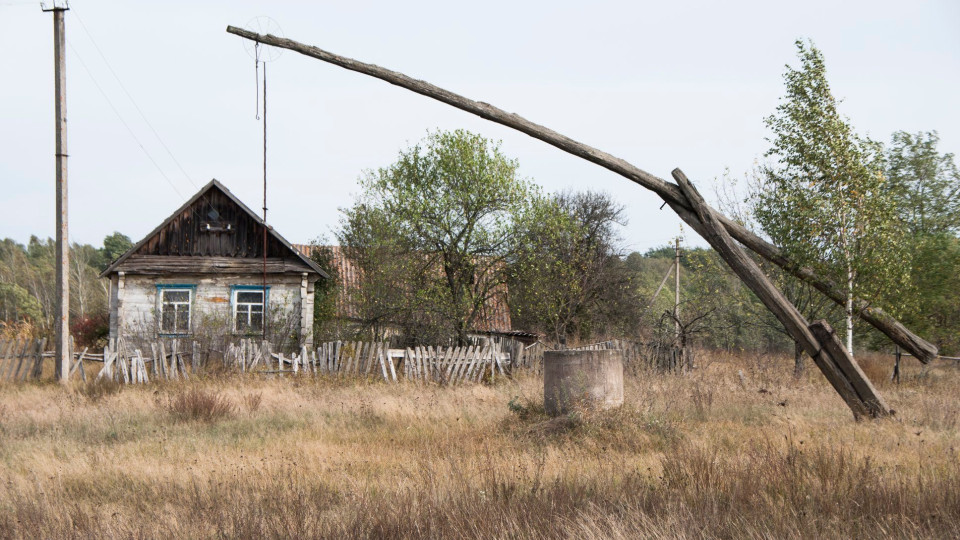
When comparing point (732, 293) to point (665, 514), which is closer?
point (665, 514)

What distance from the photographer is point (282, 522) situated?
15.0 feet

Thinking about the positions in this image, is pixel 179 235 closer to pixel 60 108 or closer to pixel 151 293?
pixel 151 293

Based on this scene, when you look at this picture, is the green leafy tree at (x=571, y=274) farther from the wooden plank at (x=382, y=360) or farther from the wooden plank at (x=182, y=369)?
the wooden plank at (x=182, y=369)

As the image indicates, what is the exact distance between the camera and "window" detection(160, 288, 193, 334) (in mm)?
22500

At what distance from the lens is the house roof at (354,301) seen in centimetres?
2336

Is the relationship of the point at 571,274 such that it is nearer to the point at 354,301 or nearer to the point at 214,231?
the point at 354,301

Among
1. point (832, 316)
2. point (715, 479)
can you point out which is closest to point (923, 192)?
point (832, 316)

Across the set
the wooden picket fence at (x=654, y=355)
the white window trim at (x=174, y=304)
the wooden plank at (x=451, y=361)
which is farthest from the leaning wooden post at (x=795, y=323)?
the white window trim at (x=174, y=304)

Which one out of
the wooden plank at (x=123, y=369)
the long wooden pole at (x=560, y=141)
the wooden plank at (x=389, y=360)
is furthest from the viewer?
the wooden plank at (x=389, y=360)

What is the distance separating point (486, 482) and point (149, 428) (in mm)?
5653

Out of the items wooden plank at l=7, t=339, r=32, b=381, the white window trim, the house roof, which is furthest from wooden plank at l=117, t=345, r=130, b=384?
the house roof

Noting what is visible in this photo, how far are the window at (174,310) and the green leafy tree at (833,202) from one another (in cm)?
1664

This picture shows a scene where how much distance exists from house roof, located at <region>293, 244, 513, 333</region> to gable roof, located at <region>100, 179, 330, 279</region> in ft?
5.67

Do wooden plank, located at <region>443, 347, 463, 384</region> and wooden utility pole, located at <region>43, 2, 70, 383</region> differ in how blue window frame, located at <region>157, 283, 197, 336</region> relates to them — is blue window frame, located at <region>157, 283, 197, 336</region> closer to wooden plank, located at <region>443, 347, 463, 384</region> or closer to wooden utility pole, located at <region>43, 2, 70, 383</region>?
wooden utility pole, located at <region>43, 2, 70, 383</region>
